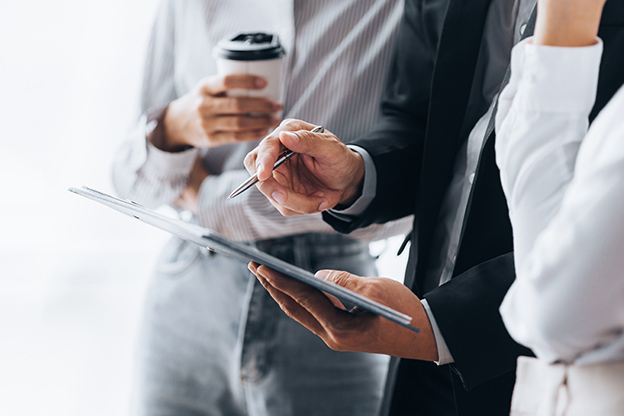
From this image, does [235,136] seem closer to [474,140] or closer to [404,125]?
[404,125]

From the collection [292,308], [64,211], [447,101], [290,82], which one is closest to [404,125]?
[447,101]

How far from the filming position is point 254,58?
945 mm

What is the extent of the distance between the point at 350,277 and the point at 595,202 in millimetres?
284

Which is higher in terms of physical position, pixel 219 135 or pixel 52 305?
pixel 219 135

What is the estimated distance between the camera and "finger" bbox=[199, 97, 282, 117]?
1008 millimetres

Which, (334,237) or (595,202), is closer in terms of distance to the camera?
(595,202)

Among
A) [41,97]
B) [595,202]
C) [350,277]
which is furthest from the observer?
[41,97]

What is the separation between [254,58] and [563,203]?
0.64 m

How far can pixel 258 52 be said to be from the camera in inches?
37.0

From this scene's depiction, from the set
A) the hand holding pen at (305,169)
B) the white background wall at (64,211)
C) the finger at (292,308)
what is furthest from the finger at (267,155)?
the white background wall at (64,211)

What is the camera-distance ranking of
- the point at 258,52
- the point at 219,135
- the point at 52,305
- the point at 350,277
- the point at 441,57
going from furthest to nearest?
the point at 52,305, the point at 219,135, the point at 258,52, the point at 441,57, the point at 350,277

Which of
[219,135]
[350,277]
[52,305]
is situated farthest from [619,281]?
[52,305]

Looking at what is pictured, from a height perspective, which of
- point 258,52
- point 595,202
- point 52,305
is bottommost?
point 52,305

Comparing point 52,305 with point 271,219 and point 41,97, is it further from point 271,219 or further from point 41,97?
point 271,219
